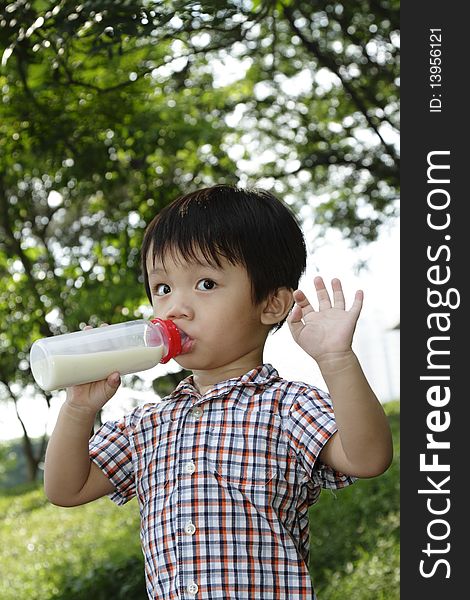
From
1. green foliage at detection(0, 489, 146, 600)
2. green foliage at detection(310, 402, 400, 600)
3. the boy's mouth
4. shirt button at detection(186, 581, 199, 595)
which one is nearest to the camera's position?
shirt button at detection(186, 581, 199, 595)

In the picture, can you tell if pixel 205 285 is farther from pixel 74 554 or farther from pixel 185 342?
pixel 74 554

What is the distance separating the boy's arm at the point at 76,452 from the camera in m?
2.13

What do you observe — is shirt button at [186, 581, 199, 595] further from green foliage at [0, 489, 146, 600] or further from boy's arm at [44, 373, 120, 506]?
green foliage at [0, 489, 146, 600]

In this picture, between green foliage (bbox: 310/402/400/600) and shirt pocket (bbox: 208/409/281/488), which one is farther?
green foliage (bbox: 310/402/400/600)

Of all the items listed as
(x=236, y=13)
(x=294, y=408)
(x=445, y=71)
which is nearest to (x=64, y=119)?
(x=236, y=13)

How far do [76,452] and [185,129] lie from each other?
4.08 m

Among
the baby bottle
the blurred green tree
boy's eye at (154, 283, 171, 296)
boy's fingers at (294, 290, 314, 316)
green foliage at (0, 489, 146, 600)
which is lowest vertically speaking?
green foliage at (0, 489, 146, 600)

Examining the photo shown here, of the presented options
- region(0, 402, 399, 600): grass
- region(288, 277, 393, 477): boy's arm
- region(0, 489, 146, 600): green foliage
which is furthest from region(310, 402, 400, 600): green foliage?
region(288, 277, 393, 477): boy's arm

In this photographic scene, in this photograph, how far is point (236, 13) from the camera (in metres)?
3.26

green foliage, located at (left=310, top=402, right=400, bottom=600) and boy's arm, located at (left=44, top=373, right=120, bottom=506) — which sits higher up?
boy's arm, located at (left=44, top=373, right=120, bottom=506)

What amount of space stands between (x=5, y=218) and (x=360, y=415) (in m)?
7.26

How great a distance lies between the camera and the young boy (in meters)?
1.92

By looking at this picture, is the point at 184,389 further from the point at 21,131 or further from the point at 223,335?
Answer: the point at 21,131

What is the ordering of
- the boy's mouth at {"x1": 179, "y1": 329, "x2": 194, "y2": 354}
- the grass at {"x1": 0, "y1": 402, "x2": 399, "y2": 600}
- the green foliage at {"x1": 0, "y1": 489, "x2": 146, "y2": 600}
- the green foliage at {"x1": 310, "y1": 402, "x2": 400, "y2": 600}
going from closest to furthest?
the boy's mouth at {"x1": 179, "y1": 329, "x2": 194, "y2": 354} → the green foliage at {"x1": 310, "y1": 402, "x2": 400, "y2": 600} → the grass at {"x1": 0, "y1": 402, "x2": 399, "y2": 600} → the green foliage at {"x1": 0, "y1": 489, "x2": 146, "y2": 600}
